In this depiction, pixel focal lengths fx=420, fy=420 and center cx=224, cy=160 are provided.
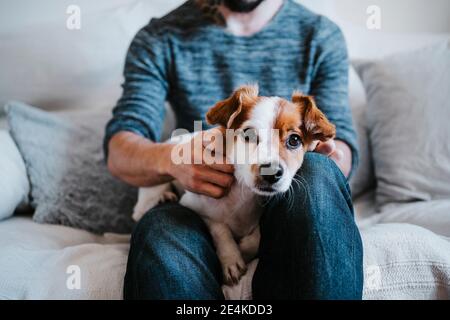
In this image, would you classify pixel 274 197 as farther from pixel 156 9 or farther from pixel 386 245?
pixel 156 9

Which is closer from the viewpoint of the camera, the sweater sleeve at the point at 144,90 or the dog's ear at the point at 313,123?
the dog's ear at the point at 313,123

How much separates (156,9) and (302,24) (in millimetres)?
538

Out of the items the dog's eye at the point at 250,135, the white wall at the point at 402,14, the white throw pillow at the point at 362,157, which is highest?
the white wall at the point at 402,14

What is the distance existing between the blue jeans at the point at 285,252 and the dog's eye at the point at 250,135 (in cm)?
10

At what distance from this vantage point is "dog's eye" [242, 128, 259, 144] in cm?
73

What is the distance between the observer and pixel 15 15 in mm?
1314

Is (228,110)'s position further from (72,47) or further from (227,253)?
(72,47)

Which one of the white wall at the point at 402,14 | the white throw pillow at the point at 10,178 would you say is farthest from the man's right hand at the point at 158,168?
the white wall at the point at 402,14

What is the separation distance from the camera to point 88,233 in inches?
43.9

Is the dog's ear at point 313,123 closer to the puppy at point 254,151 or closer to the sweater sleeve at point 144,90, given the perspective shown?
the puppy at point 254,151

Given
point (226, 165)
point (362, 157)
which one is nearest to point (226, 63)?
point (226, 165)

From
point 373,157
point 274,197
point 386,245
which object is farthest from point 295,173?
point 373,157

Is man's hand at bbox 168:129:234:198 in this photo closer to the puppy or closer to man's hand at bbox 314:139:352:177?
the puppy

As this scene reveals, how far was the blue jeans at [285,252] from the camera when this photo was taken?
65 cm
